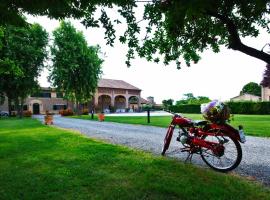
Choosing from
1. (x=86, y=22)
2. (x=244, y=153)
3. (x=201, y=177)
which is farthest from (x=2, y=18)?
(x=244, y=153)

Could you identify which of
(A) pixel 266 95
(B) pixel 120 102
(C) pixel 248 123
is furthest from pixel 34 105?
(C) pixel 248 123

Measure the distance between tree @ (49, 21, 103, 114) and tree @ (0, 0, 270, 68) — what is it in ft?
114

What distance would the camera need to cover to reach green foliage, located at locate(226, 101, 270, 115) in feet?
141

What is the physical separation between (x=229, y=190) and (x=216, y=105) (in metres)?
1.96

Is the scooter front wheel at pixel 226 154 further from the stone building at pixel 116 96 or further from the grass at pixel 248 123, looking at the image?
the stone building at pixel 116 96

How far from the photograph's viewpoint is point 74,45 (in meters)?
44.8

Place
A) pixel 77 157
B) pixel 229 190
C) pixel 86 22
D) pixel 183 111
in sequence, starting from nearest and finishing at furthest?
pixel 229 190 < pixel 86 22 < pixel 77 157 < pixel 183 111

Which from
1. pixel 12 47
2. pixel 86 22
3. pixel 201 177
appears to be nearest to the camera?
pixel 201 177

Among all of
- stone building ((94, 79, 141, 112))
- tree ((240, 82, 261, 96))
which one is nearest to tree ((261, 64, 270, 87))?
stone building ((94, 79, 141, 112))

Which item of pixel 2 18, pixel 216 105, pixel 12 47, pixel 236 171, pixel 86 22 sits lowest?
pixel 236 171

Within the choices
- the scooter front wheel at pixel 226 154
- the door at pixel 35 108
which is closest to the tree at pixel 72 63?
the door at pixel 35 108

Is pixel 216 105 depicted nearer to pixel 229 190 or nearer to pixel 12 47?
pixel 229 190

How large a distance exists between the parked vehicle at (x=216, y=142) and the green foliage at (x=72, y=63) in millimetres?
38417

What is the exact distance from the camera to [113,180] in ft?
15.7
